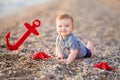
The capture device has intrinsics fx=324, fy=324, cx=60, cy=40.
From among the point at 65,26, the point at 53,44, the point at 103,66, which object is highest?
the point at 65,26

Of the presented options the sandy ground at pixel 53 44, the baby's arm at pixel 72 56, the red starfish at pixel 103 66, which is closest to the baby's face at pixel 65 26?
the baby's arm at pixel 72 56

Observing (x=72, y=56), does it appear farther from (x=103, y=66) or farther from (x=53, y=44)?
(x=53, y=44)

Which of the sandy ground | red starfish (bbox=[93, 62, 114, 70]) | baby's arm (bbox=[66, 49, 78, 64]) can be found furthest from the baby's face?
red starfish (bbox=[93, 62, 114, 70])

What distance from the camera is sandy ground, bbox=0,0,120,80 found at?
3.82 m

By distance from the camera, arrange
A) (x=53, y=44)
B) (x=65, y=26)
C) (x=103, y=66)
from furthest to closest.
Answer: (x=53, y=44) → (x=65, y=26) → (x=103, y=66)

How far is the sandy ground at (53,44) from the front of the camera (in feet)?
12.5

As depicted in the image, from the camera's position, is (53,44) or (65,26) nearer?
(65,26)

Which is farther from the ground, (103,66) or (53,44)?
(53,44)

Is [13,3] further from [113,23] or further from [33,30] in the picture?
[33,30]

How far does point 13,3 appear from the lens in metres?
11.9

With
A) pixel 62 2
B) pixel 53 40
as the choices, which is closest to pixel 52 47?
pixel 53 40

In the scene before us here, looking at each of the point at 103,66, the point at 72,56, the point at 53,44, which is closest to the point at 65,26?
the point at 72,56

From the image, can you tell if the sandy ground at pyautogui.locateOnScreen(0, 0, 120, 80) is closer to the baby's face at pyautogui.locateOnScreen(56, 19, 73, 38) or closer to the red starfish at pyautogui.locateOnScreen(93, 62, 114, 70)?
the red starfish at pyautogui.locateOnScreen(93, 62, 114, 70)

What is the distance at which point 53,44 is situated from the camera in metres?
5.55
